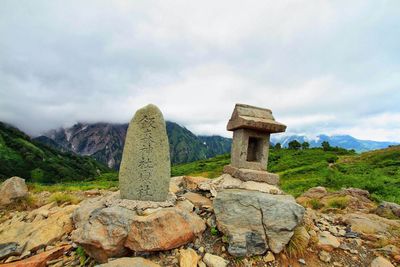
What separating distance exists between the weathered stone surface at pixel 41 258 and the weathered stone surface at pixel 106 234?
118 centimetres

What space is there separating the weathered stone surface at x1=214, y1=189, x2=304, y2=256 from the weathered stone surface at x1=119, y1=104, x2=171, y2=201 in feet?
6.99

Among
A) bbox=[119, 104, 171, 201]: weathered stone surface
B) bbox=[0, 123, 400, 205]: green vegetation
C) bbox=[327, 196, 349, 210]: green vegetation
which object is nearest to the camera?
bbox=[119, 104, 171, 201]: weathered stone surface

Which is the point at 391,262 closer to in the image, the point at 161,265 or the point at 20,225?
the point at 161,265

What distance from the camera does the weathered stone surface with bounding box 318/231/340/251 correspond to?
6.67m

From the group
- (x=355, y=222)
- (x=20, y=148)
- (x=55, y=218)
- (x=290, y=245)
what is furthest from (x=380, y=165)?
(x=20, y=148)

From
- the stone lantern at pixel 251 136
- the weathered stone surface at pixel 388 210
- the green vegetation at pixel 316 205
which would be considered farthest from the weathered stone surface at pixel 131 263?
the weathered stone surface at pixel 388 210

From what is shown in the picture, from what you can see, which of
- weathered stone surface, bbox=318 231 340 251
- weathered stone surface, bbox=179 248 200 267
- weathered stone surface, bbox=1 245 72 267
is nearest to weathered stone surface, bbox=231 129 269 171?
weathered stone surface, bbox=318 231 340 251

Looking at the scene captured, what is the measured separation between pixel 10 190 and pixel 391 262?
1539 cm

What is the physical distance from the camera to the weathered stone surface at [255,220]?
6090mm

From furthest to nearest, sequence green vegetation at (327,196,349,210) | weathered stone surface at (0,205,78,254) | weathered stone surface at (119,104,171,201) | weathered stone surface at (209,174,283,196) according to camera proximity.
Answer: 1. green vegetation at (327,196,349,210)
2. weathered stone surface at (209,174,283,196)
3. weathered stone surface at (119,104,171,201)
4. weathered stone surface at (0,205,78,254)

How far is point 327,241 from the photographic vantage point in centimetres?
687

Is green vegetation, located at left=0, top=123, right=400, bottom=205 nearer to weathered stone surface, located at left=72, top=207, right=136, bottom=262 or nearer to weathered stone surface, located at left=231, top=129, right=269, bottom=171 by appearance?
weathered stone surface, located at left=231, top=129, right=269, bottom=171

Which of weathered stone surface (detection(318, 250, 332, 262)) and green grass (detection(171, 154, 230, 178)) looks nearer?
weathered stone surface (detection(318, 250, 332, 262))

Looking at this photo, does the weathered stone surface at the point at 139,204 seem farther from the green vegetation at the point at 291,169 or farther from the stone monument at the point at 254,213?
the green vegetation at the point at 291,169
